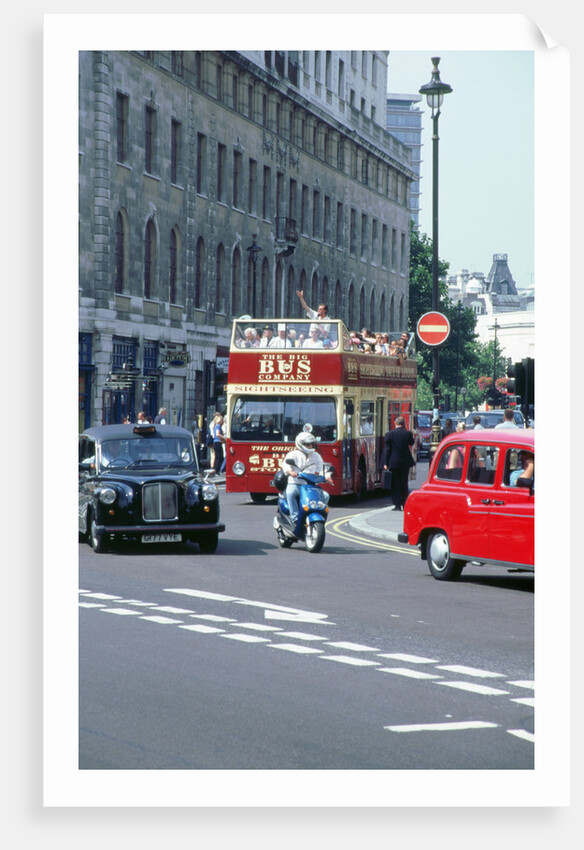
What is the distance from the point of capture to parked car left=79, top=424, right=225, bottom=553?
707 inches

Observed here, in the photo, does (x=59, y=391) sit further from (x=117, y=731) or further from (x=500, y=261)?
(x=500, y=261)

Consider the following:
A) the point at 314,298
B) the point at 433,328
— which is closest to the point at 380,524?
the point at 433,328

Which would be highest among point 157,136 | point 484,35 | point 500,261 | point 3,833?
point 157,136

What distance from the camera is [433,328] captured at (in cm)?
2203

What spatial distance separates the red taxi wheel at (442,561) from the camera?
51.9 ft

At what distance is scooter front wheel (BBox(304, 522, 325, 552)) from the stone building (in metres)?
2.80

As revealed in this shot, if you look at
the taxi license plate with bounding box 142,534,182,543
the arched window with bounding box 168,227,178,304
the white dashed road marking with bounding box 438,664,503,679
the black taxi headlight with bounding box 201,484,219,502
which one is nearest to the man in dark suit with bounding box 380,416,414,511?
the arched window with bounding box 168,227,178,304

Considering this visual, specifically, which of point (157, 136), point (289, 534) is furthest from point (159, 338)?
point (289, 534)

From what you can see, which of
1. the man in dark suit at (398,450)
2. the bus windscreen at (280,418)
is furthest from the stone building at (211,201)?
the man in dark suit at (398,450)

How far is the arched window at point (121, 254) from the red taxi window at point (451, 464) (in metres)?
3.69

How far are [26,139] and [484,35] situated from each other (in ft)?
7.72

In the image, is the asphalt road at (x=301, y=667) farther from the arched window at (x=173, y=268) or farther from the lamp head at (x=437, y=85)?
the arched window at (x=173, y=268)

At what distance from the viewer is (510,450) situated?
1491 cm

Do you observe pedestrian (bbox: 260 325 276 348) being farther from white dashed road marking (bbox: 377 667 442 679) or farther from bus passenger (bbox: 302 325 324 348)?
white dashed road marking (bbox: 377 667 442 679)
